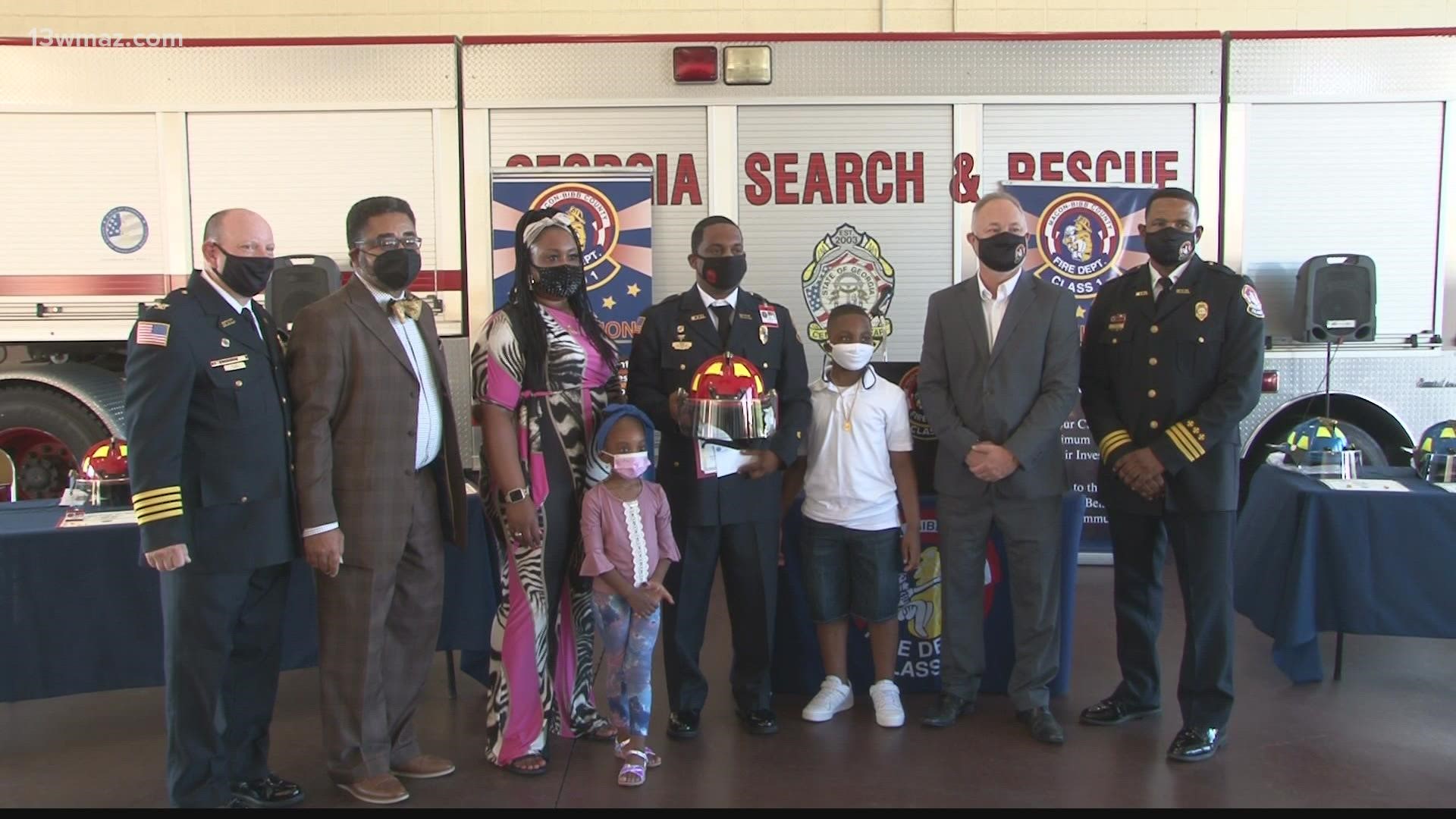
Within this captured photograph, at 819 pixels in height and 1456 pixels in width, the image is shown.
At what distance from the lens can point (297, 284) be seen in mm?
5992

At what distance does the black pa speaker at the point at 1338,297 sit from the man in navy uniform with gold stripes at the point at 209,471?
5.20m

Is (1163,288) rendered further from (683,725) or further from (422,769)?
(422,769)

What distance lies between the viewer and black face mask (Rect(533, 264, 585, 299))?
351 cm

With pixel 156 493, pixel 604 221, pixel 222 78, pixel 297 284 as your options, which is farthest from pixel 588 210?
pixel 156 493

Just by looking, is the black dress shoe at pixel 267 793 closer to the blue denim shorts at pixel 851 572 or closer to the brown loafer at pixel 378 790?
the brown loafer at pixel 378 790

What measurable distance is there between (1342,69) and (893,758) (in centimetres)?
471

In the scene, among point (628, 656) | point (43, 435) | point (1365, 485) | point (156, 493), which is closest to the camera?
point (156, 493)

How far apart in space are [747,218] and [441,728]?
10.5 ft

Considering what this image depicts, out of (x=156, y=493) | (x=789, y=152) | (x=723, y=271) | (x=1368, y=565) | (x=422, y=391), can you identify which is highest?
(x=789, y=152)

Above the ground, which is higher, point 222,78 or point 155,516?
point 222,78

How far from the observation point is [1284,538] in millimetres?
4434

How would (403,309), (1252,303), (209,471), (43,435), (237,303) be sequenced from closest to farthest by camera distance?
(209,471) → (237,303) → (403,309) → (1252,303) → (43,435)

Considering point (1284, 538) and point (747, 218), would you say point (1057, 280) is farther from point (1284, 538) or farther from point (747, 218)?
point (1284, 538)
